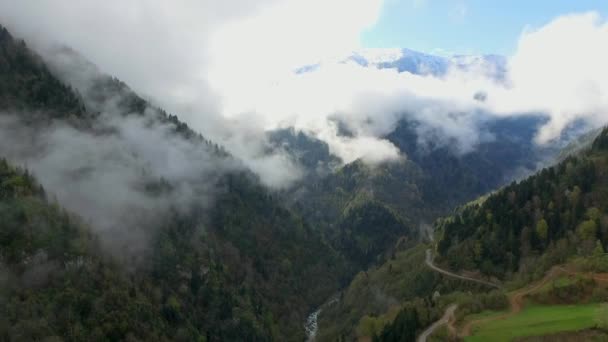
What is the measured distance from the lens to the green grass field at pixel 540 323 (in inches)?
4958

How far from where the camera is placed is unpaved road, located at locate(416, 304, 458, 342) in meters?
152

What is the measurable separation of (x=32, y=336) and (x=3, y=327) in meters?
9.07

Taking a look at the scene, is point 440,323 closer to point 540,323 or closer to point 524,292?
point 540,323

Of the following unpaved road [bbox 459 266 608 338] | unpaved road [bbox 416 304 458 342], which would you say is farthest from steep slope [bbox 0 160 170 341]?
unpaved road [bbox 459 266 608 338]

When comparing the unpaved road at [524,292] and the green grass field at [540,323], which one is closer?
the green grass field at [540,323]

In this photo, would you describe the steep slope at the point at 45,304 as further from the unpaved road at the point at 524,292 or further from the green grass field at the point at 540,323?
the green grass field at the point at 540,323

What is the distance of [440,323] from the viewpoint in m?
158

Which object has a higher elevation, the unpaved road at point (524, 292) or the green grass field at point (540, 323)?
the unpaved road at point (524, 292)

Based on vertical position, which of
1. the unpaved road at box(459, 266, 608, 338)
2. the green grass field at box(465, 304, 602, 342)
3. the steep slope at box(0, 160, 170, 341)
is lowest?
the green grass field at box(465, 304, 602, 342)

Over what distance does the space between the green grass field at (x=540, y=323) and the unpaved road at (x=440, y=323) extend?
13867 mm

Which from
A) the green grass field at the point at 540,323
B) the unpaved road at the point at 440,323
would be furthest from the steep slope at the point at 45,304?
the green grass field at the point at 540,323

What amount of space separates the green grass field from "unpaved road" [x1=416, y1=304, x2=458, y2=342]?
13867mm

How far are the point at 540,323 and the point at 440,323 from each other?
31799mm

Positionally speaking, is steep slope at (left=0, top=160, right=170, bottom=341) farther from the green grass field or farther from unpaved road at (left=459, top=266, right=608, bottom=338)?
the green grass field
